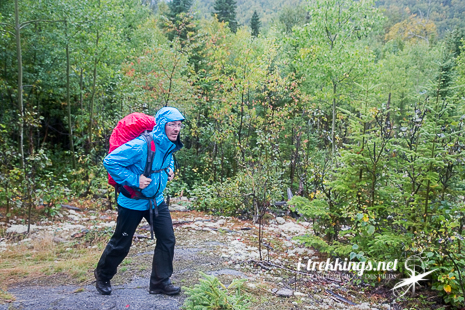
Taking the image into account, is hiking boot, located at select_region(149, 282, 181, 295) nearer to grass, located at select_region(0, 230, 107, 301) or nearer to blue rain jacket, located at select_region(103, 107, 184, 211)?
blue rain jacket, located at select_region(103, 107, 184, 211)

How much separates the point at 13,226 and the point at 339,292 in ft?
21.3

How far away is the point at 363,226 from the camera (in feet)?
15.9

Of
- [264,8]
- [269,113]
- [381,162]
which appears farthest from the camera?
[264,8]

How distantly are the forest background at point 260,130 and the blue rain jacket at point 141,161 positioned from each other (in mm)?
2836

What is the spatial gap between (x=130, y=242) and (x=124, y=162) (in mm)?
968

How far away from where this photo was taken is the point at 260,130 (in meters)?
9.57

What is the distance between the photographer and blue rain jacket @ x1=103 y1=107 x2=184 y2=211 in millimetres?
3307

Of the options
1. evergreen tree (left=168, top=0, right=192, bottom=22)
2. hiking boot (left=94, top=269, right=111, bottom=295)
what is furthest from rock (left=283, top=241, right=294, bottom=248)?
evergreen tree (left=168, top=0, right=192, bottom=22)

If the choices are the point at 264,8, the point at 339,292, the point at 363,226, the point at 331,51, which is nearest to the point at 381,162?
the point at 363,226

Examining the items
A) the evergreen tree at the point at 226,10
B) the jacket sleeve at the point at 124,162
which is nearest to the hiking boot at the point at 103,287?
the jacket sleeve at the point at 124,162

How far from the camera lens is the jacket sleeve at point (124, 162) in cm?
329

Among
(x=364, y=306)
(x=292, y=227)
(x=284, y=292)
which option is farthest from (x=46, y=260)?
(x=292, y=227)

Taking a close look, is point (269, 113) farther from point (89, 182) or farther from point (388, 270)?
point (388, 270)

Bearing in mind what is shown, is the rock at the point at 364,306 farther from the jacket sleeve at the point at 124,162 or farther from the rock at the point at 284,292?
the jacket sleeve at the point at 124,162
